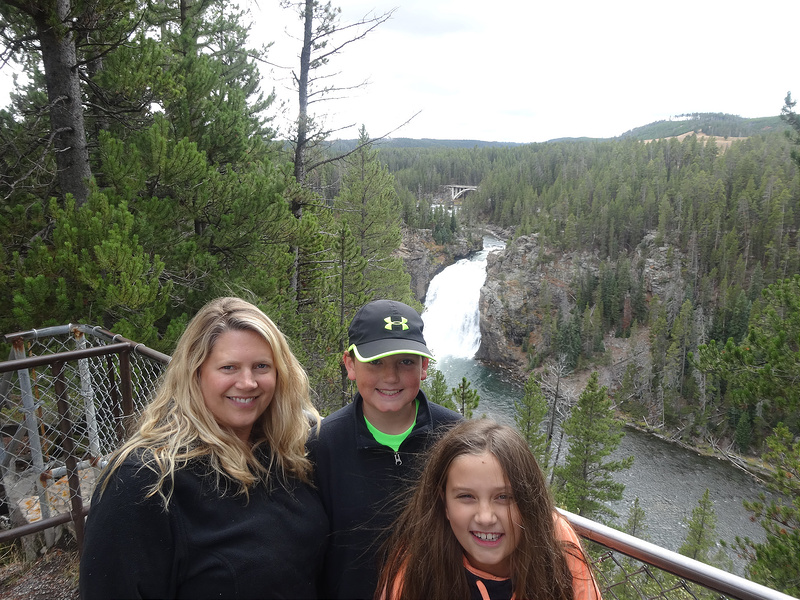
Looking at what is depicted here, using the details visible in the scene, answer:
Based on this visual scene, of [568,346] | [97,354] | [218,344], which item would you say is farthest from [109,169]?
[568,346]

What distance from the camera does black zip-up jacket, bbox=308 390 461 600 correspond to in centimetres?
173

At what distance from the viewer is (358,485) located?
179 centimetres

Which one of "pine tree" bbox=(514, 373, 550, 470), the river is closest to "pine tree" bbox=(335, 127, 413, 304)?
"pine tree" bbox=(514, 373, 550, 470)

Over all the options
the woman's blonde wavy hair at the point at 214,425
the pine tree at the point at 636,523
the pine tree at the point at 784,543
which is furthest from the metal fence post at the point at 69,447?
the pine tree at the point at 636,523

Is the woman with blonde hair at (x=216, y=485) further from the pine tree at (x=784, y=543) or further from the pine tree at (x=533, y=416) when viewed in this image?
the pine tree at (x=533, y=416)

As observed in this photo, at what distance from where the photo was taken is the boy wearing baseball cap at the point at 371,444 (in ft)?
5.71

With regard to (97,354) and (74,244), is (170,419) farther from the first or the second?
(74,244)

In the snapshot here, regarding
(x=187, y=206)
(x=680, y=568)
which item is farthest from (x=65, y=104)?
(x=680, y=568)

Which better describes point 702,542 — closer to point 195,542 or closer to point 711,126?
point 195,542

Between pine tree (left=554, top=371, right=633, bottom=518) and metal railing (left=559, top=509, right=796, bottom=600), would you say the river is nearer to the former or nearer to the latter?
pine tree (left=554, top=371, right=633, bottom=518)

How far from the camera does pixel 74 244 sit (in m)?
5.14

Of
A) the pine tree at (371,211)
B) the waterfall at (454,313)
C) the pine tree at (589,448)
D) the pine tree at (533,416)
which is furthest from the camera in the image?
the waterfall at (454,313)

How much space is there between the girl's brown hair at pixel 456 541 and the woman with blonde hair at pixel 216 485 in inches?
13.0

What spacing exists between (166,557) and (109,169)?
5.83 meters
